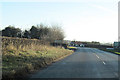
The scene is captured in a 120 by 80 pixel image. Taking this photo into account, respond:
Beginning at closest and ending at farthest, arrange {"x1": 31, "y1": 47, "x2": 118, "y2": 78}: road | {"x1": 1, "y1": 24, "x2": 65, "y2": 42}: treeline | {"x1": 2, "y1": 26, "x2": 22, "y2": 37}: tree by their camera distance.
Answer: {"x1": 31, "y1": 47, "x2": 118, "y2": 78}: road → {"x1": 2, "y1": 26, "x2": 22, "y2": 37}: tree → {"x1": 1, "y1": 24, "x2": 65, "y2": 42}: treeline

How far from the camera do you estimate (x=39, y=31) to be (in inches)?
1861

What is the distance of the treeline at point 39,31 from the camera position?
38344 millimetres

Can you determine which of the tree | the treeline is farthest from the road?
the tree

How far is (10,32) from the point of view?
38219mm

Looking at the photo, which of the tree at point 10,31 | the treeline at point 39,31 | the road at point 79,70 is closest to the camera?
the road at point 79,70

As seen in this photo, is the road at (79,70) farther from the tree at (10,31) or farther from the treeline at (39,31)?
the tree at (10,31)

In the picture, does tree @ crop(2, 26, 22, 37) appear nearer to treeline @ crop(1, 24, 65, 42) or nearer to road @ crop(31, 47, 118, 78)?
treeline @ crop(1, 24, 65, 42)

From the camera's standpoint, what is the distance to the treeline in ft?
126

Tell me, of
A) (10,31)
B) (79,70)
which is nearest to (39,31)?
(10,31)

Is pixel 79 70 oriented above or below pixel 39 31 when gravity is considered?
below

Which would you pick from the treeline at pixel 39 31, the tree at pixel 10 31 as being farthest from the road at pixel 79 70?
the tree at pixel 10 31

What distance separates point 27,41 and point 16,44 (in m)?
3.41

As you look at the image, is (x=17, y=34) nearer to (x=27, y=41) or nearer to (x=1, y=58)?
(x=27, y=41)

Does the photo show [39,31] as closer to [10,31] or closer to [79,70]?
[10,31]
